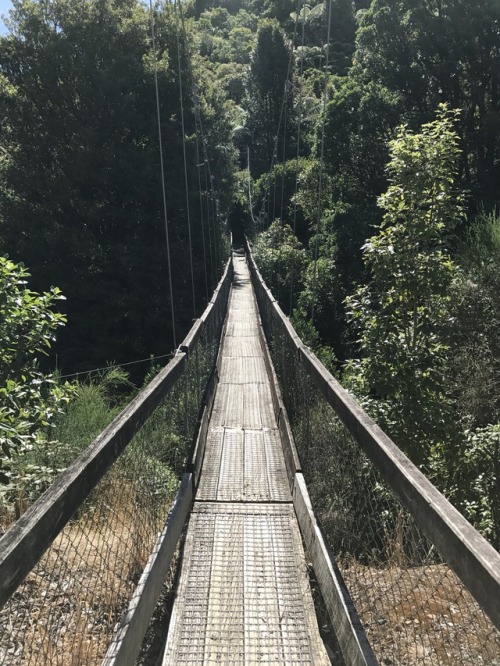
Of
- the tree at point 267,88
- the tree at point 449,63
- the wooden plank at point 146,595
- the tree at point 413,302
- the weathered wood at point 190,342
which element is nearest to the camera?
the wooden plank at point 146,595

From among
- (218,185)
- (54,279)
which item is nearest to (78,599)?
(54,279)

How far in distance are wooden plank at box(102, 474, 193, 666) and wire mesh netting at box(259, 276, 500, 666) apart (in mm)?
691

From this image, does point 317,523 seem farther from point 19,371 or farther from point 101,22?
point 101,22

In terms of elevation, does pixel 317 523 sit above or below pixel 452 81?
below

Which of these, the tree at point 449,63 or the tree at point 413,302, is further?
the tree at point 449,63

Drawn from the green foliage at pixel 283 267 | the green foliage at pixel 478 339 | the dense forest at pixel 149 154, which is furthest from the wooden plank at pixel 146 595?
the green foliage at pixel 283 267

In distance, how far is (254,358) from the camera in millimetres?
7809

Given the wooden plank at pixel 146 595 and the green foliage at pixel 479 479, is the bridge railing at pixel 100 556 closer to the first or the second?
the wooden plank at pixel 146 595

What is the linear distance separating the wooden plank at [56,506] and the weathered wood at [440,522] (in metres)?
0.84

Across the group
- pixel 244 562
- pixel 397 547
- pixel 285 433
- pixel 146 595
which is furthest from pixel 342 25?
pixel 146 595

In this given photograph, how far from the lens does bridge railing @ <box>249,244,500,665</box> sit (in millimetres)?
1229

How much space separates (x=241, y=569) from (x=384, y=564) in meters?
0.77

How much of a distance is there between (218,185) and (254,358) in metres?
21.6

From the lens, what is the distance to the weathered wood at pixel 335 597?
175 cm
